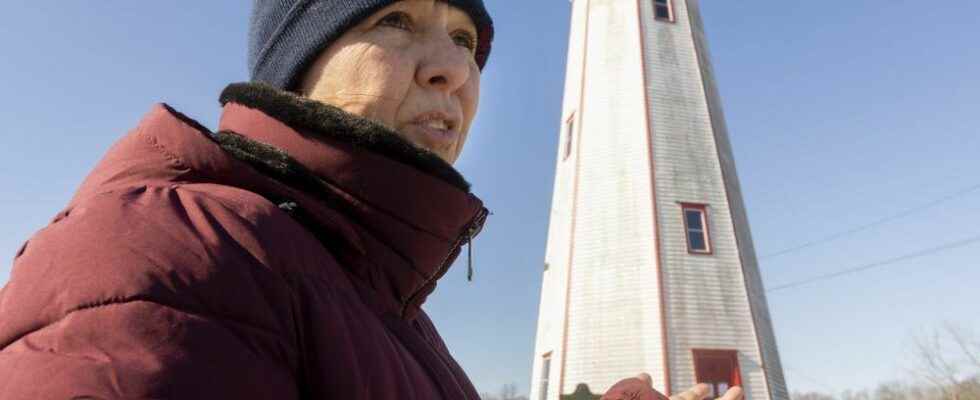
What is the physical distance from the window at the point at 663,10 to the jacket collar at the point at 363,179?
61.7ft

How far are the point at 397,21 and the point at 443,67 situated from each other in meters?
0.17

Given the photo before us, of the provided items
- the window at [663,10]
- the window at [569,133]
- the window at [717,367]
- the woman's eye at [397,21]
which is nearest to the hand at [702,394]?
the woman's eye at [397,21]

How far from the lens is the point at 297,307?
3.28 feet

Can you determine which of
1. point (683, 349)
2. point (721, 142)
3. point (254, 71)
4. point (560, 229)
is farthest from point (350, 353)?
point (721, 142)

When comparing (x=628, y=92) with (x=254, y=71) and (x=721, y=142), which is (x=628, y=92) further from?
(x=254, y=71)

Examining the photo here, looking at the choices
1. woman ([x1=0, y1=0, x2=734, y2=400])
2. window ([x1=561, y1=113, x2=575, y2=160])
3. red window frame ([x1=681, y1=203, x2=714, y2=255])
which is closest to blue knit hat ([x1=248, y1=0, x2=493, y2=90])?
woman ([x1=0, y1=0, x2=734, y2=400])

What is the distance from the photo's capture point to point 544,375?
56.0ft

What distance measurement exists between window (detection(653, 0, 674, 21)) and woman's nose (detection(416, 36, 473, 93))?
18.3 meters

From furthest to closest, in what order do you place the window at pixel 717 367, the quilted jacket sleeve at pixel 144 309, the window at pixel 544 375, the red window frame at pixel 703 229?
the window at pixel 544 375
the red window frame at pixel 703 229
the window at pixel 717 367
the quilted jacket sleeve at pixel 144 309

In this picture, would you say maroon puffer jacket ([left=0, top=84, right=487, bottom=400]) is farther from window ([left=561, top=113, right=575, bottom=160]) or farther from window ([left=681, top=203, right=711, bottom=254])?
window ([left=561, top=113, right=575, bottom=160])

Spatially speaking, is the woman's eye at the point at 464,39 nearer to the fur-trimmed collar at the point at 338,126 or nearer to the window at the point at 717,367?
the fur-trimmed collar at the point at 338,126

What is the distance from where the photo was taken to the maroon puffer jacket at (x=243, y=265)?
0.79 metres

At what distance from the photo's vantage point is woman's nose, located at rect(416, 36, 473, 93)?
1.76 metres

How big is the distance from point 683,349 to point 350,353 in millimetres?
14747
